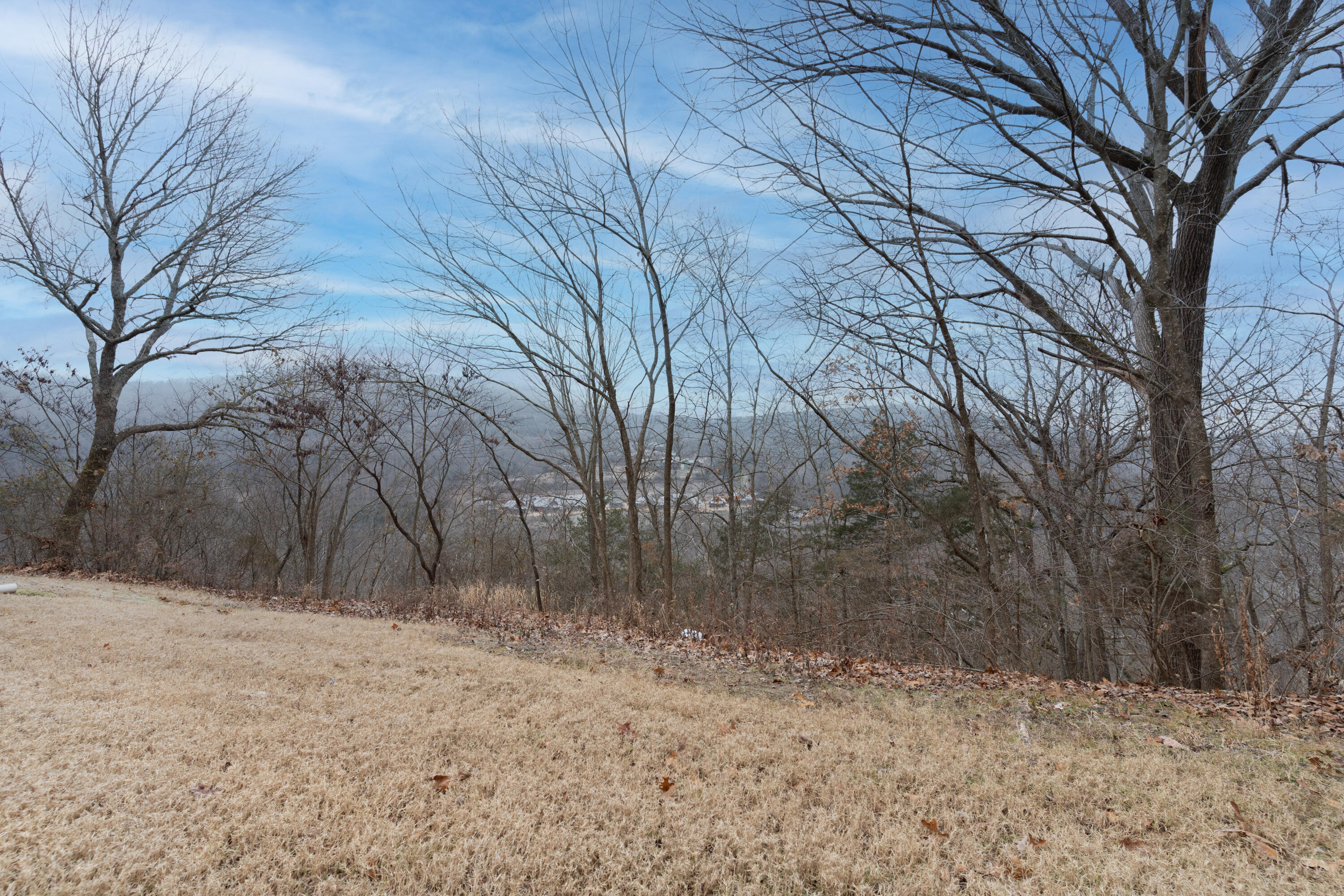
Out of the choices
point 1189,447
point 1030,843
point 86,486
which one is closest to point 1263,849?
point 1030,843

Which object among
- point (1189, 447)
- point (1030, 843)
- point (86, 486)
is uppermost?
point (1189, 447)

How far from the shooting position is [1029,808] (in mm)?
3324

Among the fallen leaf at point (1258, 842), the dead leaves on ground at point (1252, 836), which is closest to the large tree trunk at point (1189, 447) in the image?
the dead leaves on ground at point (1252, 836)

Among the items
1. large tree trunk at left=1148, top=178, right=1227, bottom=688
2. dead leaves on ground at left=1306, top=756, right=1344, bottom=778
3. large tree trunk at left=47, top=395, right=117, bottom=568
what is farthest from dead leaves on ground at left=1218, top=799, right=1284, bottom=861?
large tree trunk at left=47, top=395, right=117, bottom=568

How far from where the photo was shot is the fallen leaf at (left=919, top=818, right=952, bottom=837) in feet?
10.1

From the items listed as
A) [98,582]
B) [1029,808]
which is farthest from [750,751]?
[98,582]

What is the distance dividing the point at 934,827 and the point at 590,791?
64.9 inches

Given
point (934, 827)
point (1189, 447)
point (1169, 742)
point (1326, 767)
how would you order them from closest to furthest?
1. point (934, 827)
2. point (1326, 767)
3. point (1169, 742)
4. point (1189, 447)

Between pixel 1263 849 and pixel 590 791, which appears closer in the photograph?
pixel 1263 849

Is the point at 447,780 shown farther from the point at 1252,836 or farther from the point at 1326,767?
the point at 1326,767

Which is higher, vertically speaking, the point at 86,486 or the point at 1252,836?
the point at 86,486

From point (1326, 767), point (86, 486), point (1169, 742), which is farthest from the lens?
point (86, 486)

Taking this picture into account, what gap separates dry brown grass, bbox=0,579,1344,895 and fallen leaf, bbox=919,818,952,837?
0.11 ft

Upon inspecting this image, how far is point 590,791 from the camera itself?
10.9 ft
